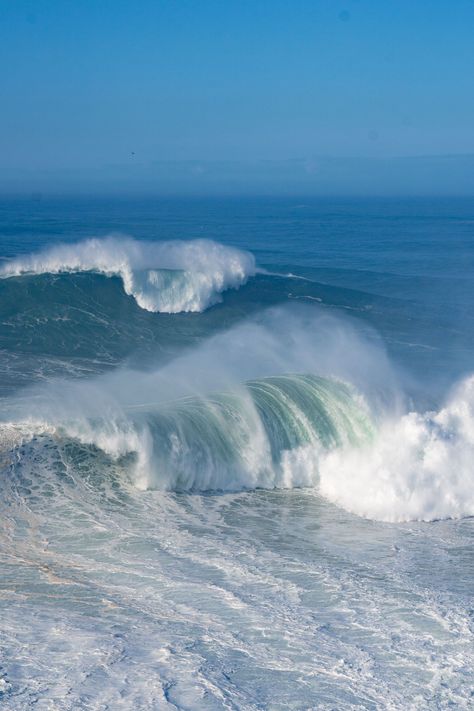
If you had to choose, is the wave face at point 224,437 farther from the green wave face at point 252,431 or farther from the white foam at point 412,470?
the white foam at point 412,470

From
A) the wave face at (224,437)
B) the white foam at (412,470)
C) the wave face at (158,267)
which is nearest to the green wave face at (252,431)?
the wave face at (224,437)

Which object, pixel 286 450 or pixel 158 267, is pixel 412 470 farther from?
pixel 158 267

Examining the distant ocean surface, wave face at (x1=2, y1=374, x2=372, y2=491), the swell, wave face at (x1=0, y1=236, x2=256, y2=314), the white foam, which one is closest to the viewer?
the distant ocean surface

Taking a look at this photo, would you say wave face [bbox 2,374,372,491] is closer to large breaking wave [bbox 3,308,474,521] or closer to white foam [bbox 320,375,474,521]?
large breaking wave [bbox 3,308,474,521]

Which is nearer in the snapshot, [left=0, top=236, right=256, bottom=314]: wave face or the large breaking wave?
the large breaking wave

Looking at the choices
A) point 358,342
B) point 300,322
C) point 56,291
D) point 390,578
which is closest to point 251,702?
point 390,578

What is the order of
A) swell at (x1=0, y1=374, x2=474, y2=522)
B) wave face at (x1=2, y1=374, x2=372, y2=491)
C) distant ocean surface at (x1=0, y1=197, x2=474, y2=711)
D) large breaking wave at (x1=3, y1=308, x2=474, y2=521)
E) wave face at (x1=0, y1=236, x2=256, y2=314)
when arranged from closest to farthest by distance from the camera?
distant ocean surface at (x1=0, y1=197, x2=474, y2=711)
swell at (x1=0, y1=374, x2=474, y2=522)
large breaking wave at (x1=3, y1=308, x2=474, y2=521)
wave face at (x1=2, y1=374, x2=372, y2=491)
wave face at (x1=0, y1=236, x2=256, y2=314)

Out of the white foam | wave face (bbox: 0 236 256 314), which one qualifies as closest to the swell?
the white foam
